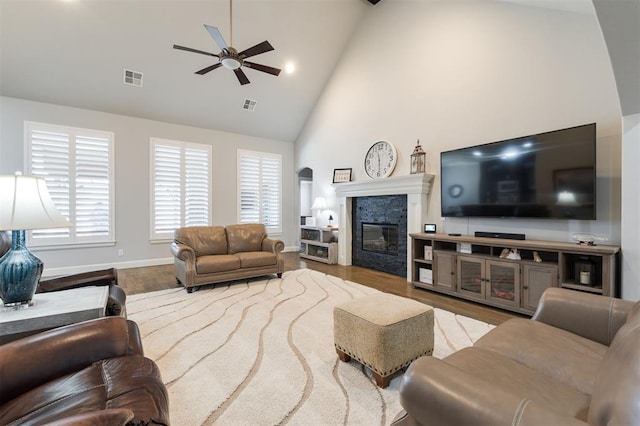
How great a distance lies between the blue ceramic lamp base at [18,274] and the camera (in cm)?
164

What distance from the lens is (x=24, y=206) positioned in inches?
63.4

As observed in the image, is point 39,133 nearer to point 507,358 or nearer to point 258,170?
point 258,170

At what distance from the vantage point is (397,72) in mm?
5012

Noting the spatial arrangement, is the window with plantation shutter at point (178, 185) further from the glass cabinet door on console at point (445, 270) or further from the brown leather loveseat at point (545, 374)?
the brown leather loveseat at point (545, 374)

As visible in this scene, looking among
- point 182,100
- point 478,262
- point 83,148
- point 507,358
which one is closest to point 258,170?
point 182,100

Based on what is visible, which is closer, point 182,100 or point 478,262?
point 478,262

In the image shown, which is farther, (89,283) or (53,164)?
(53,164)

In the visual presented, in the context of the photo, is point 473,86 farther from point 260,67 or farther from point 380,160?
point 260,67

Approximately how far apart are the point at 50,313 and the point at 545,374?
2600mm

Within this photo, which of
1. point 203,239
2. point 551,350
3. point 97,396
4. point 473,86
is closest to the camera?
point 97,396

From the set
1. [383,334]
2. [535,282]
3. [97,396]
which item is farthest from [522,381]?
[535,282]

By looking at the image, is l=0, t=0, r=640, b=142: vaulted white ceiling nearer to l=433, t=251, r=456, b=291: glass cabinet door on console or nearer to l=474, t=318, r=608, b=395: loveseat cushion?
l=433, t=251, r=456, b=291: glass cabinet door on console

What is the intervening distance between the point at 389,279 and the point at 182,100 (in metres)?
5.27

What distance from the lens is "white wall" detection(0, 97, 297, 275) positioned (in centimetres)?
475
